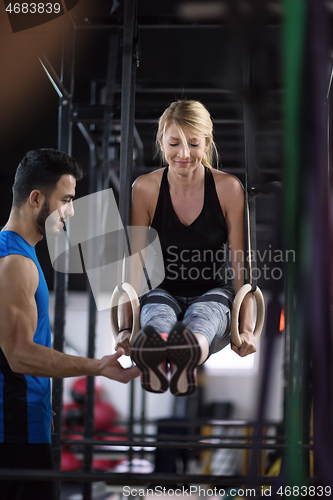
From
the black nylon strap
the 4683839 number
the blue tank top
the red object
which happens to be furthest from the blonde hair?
the red object

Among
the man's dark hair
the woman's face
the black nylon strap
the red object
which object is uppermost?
the woman's face

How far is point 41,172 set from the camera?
5.41ft

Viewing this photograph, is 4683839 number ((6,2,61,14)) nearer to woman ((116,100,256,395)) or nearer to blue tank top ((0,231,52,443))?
woman ((116,100,256,395))

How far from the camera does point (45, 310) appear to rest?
5.31ft

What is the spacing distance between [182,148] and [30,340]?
2.66 ft

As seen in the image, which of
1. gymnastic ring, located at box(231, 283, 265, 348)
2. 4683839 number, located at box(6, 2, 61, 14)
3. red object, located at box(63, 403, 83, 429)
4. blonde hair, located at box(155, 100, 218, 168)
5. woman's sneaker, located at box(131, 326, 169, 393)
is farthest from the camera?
red object, located at box(63, 403, 83, 429)

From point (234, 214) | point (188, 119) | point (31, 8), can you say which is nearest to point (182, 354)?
point (234, 214)

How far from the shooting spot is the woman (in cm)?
159

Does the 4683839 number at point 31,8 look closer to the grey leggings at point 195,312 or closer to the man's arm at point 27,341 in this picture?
the man's arm at point 27,341

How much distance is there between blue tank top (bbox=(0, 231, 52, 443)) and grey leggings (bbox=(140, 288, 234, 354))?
0.39 meters

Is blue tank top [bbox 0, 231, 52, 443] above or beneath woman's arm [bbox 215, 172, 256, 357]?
beneath

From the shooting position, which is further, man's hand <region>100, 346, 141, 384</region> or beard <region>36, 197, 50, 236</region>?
beard <region>36, 197, 50, 236</region>

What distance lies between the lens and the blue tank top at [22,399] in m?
1.53

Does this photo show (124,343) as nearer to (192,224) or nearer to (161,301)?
(161,301)
